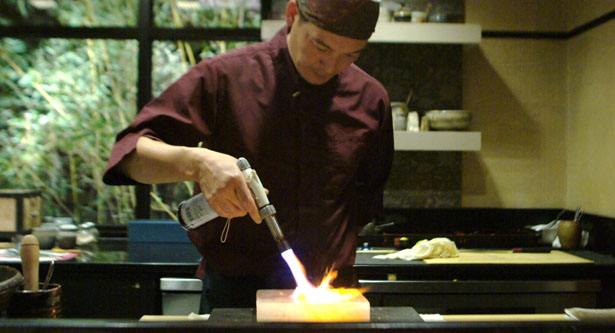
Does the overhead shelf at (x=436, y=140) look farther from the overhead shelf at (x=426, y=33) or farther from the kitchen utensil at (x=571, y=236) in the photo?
the kitchen utensil at (x=571, y=236)

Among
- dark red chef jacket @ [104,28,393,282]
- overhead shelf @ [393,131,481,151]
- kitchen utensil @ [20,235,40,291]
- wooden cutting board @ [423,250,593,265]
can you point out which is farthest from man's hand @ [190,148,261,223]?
overhead shelf @ [393,131,481,151]

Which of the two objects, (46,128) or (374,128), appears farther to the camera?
(46,128)

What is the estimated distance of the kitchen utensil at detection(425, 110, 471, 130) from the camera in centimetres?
335

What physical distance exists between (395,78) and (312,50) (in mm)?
2275

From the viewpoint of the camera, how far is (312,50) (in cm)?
146

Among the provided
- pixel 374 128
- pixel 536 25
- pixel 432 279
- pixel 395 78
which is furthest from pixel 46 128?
pixel 536 25

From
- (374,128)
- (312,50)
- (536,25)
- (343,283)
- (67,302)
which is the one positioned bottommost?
(67,302)

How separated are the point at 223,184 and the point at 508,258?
2.23 m

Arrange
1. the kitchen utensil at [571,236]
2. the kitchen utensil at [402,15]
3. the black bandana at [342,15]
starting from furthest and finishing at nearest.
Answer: the kitchen utensil at [402,15]
the kitchen utensil at [571,236]
the black bandana at [342,15]

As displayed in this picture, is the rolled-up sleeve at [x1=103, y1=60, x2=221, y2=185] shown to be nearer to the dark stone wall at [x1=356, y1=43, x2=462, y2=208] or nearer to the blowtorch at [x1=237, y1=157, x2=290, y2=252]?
the blowtorch at [x1=237, y1=157, x2=290, y2=252]

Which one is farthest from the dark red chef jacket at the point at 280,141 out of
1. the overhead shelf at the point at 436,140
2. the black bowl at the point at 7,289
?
the overhead shelf at the point at 436,140

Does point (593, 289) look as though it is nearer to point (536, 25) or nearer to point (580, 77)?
point (580, 77)

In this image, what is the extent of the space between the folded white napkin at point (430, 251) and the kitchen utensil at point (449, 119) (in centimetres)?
66

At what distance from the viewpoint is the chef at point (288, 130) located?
1426mm
